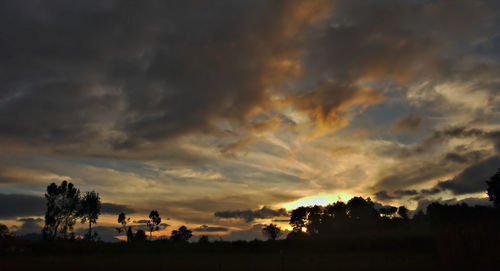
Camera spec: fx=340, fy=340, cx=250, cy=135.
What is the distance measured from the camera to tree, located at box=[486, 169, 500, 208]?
95312 millimetres

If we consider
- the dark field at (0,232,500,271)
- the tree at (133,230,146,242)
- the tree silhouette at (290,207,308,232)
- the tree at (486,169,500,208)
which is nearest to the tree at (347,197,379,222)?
the tree silhouette at (290,207,308,232)

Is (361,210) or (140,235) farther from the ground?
(361,210)

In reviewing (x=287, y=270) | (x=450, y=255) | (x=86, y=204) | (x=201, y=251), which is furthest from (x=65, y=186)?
(x=450, y=255)

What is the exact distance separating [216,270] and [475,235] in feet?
78.0

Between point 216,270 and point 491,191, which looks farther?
point 491,191

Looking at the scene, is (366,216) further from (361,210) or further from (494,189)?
(494,189)

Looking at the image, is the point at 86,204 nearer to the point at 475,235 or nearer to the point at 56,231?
the point at 56,231

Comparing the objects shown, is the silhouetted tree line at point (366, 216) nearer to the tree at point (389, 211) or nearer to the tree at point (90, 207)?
the tree at point (389, 211)

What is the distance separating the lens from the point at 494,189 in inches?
3792

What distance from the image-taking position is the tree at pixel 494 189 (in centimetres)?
9531

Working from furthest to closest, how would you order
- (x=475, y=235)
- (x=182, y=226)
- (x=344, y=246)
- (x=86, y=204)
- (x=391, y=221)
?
(x=182, y=226)
(x=391, y=221)
(x=86, y=204)
(x=344, y=246)
(x=475, y=235)

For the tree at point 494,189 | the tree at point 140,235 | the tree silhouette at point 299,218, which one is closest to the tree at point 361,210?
the tree silhouette at point 299,218

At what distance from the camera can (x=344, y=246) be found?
2549 inches

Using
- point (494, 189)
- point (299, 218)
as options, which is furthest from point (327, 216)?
A: point (494, 189)
